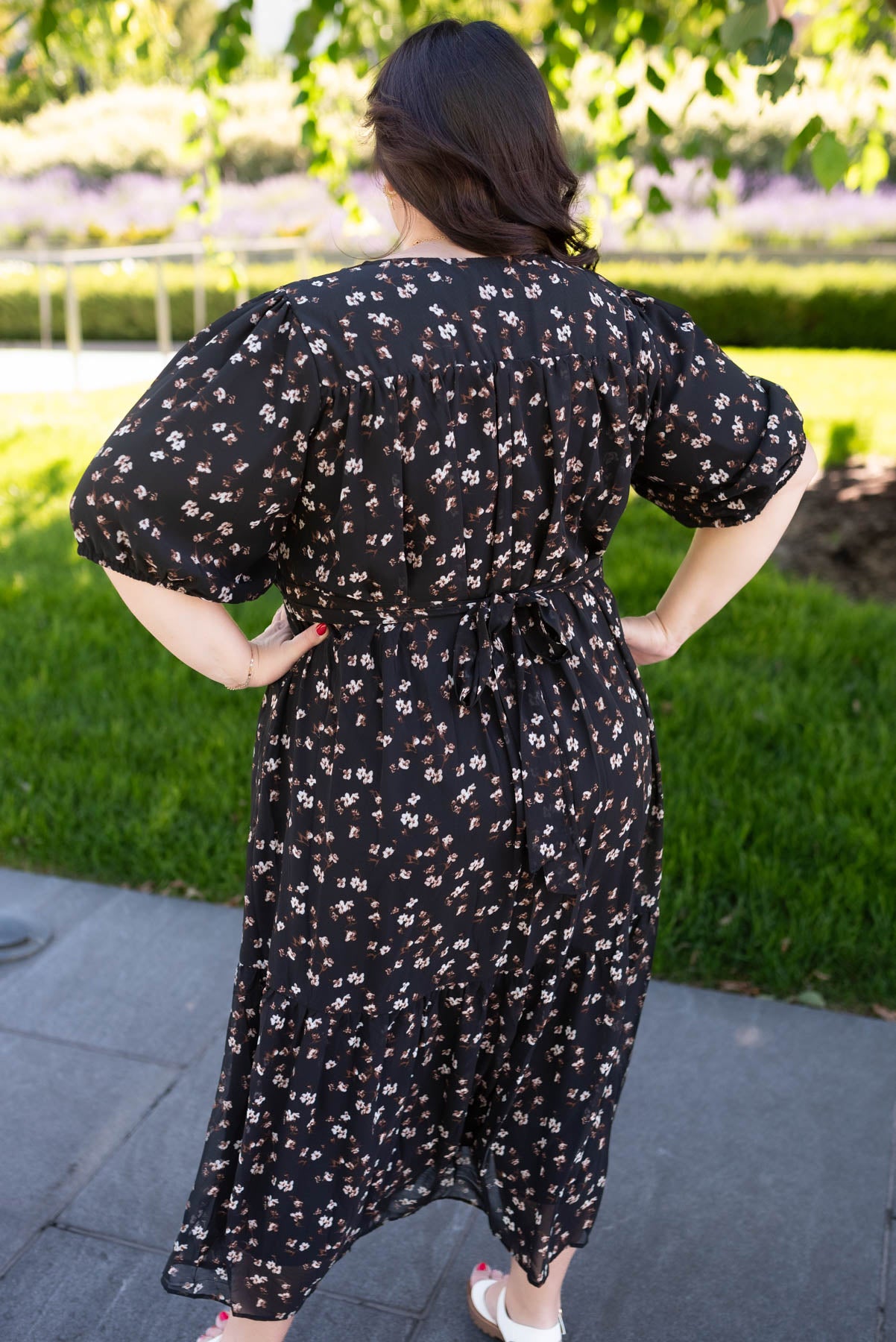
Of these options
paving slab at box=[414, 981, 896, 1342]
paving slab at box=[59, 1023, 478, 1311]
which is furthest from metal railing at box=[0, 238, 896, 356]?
paving slab at box=[414, 981, 896, 1342]

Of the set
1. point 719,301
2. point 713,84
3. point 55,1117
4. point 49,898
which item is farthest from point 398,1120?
point 719,301

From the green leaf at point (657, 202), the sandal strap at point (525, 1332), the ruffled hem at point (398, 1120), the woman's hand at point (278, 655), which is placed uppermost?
the green leaf at point (657, 202)

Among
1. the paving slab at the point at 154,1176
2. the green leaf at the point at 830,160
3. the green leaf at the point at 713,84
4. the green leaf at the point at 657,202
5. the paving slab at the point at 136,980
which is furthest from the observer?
the green leaf at the point at 657,202

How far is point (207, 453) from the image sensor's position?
1.23 metres

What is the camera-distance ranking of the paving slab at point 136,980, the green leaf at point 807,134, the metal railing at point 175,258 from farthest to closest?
the metal railing at point 175,258, the green leaf at point 807,134, the paving slab at point 136,980

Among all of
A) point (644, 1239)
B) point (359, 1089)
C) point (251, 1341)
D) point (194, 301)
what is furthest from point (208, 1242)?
point (194, 301)

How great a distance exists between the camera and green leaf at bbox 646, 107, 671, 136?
4285mm

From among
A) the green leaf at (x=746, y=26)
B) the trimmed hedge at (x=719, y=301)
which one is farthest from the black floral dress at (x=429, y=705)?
the trimmed hedge at (x=719, y=301)

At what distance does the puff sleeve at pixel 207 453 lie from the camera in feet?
4.00

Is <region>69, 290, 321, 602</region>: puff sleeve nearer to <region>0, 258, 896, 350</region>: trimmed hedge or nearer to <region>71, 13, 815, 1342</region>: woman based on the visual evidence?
<region>71, 13, 815, 1342</region>: woman

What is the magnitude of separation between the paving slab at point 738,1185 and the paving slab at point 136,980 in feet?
2.89

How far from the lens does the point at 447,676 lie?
4.62ft

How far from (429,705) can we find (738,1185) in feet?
4.53

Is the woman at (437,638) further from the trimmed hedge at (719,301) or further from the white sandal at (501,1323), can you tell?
the trimmed hedge at (719,301)
